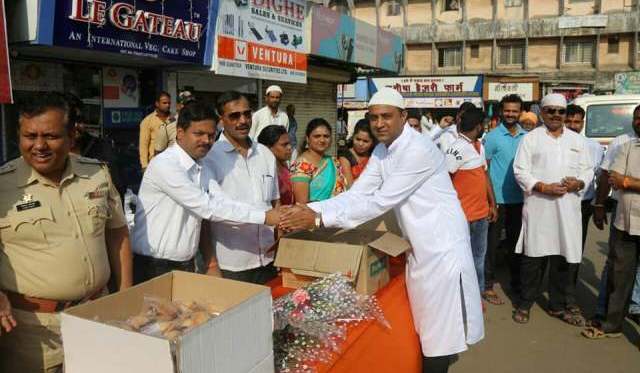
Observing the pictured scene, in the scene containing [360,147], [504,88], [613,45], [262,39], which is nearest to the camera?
[360,147]

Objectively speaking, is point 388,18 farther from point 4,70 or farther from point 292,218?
point 292,218

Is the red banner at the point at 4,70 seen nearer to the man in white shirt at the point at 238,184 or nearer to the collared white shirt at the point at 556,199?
the man in white shirt at the point at 238,184

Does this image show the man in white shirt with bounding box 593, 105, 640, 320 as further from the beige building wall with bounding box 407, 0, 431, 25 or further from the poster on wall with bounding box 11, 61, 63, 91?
the beige building wall with bounding box 407, 0, 431, 25

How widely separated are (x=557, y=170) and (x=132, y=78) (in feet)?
22.2

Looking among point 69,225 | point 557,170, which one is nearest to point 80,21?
point 69,225

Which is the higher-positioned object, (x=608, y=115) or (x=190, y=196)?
(x=608, y=115)

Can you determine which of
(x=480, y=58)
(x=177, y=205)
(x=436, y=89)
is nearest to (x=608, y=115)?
(x=177, y=205)

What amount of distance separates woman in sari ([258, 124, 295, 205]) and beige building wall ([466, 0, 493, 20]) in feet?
106

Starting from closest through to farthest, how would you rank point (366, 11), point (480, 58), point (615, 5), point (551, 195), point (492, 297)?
point (551, 195) → point (492, 297) → point (615, 5) → point (480, 58) → point (366, 11)

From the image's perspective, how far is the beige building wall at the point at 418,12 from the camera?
34.9 m

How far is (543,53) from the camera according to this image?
104 feet

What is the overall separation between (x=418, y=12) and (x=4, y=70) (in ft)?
108

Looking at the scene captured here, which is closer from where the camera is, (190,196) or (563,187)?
(190,196)

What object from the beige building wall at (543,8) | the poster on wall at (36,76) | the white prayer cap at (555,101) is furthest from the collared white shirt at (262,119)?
the beige building wall at (543,8)
